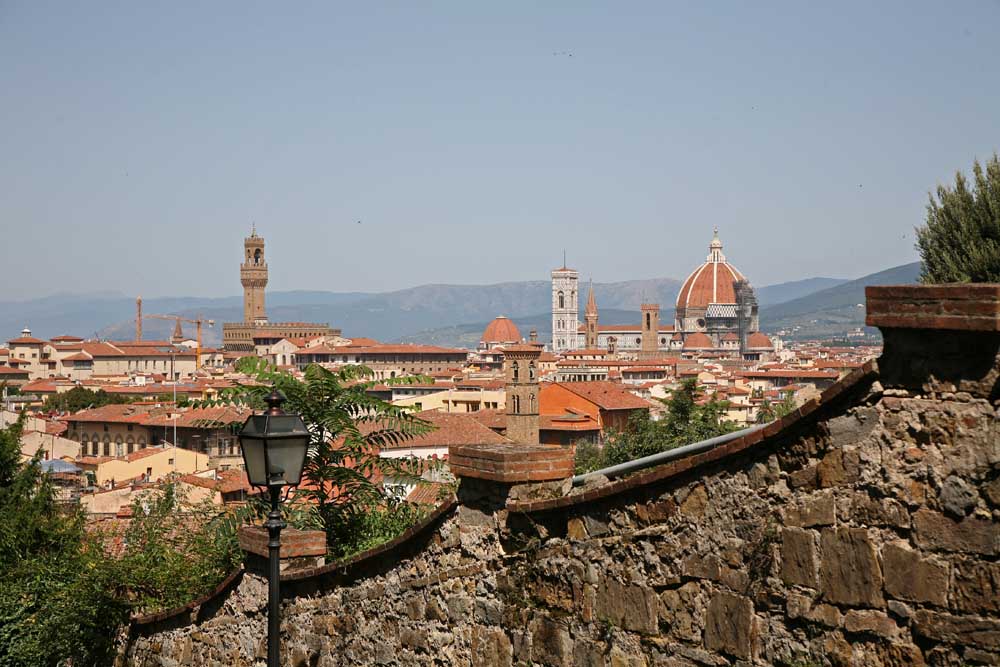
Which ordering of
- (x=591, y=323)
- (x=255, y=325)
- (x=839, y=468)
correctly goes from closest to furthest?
(x=839, y=468) < (x=255, y=325) < (x=591, y=323)

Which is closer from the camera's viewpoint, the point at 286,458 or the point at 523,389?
the point at 286,458

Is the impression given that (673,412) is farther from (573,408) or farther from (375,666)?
(573,408)

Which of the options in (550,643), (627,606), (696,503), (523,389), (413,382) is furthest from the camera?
(523,389)

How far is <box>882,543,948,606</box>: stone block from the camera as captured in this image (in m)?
3.10

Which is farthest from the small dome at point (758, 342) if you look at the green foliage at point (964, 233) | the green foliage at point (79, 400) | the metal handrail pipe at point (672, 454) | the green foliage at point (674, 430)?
the metal handrail pipe at point (672, 454)

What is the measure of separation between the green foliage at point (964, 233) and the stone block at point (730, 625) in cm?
1002

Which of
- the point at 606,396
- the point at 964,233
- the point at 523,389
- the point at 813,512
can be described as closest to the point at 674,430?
the point at 964,233

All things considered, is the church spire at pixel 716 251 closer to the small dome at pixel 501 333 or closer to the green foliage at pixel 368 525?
the small dome at pixel 501 333

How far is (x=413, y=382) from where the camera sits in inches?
382

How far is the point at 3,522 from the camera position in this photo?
1109cm

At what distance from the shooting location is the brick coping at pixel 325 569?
16.5 ft

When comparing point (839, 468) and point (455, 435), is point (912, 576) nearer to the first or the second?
point (839, 468)

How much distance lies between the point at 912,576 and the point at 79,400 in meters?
82.0

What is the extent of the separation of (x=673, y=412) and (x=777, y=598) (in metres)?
24.4
